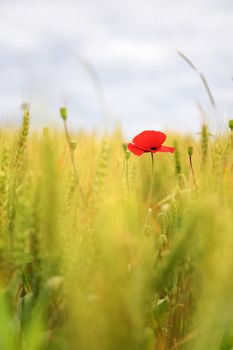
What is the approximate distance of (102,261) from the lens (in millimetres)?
570

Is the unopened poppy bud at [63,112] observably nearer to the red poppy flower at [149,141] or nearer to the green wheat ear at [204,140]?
the green wheat ear at [204,140]

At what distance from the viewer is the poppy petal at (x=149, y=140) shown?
1422mm

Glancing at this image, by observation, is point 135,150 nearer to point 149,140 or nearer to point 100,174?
point 149,140

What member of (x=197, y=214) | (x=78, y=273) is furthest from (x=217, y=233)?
A: (x=78, y=273)

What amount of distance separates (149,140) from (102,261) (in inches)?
34.7

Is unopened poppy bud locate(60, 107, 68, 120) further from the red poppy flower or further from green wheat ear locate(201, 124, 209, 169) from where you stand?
the red poppy flower

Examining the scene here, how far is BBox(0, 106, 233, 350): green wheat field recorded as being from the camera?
21.8 inches

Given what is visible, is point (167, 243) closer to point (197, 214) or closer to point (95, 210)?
point (95, 210)

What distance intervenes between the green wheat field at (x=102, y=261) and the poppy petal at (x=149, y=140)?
14.9 inches

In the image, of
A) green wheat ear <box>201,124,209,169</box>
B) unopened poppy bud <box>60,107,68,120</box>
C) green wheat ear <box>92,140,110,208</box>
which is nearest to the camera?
green wheat ear <box>92,140,110,208</box>

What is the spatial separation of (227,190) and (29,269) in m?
0.36

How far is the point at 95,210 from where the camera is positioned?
0.77m

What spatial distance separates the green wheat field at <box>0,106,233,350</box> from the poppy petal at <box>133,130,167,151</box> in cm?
38

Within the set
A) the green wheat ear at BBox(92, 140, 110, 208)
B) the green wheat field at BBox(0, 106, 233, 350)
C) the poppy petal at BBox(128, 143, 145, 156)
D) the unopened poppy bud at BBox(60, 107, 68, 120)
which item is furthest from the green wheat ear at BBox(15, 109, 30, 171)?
the poppy petal at BBox(128, 143, 145, 156)
